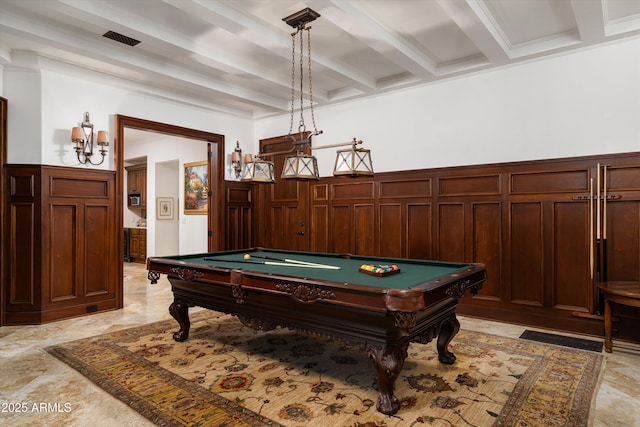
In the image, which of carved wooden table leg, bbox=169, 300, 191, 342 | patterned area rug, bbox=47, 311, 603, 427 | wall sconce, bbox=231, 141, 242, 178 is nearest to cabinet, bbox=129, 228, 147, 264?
wall sconce, bbox=231, 141, 242, 178

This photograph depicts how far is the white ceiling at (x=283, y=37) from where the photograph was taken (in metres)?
3.24

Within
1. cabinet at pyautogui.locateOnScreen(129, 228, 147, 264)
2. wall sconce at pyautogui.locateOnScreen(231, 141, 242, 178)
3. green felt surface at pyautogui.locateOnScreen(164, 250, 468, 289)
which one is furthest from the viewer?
cabinet at pyautogui.locateOnScreen(129, 228, 147, 264)

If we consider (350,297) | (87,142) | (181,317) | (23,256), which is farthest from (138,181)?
(350,297)

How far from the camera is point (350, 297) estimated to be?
2162 millimetres

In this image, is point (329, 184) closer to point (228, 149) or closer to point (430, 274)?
Answer: point (228, 149)

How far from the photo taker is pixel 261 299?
2932 mm

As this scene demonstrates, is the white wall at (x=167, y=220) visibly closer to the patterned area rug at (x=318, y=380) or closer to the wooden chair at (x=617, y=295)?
the patterned area rug at (x=318, y=380)

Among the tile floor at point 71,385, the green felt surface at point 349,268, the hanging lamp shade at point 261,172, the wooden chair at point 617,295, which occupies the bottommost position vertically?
the tile floor at point 71,385

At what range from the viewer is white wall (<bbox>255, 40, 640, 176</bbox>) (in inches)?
146

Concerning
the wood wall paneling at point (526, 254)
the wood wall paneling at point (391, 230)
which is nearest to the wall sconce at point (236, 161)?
the wood wall paneling at point (391, 230)

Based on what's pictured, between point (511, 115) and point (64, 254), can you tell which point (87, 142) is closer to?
point (64, 254)

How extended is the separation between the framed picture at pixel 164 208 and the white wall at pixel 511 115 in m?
5.20

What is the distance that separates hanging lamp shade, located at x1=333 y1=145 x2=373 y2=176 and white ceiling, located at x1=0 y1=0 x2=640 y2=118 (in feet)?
3.93

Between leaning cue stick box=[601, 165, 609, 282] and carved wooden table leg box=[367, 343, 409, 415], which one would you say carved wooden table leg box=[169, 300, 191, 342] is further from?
leaning cue stick box=[601, 165, 609, 282]
